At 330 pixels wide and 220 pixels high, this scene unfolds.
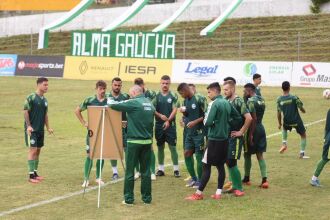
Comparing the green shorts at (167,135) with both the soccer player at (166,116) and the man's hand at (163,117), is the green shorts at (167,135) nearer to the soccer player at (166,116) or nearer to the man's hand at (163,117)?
the soccer player at (166,116)

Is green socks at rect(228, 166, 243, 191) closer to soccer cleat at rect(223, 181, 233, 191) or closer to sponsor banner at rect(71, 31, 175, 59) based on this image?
soccer cleat at rect(223, 181, 233, 191)

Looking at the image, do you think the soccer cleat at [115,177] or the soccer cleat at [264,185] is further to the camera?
the soccer cleat at [115,177]

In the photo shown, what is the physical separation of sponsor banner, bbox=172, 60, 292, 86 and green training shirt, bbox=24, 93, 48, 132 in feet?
73.0

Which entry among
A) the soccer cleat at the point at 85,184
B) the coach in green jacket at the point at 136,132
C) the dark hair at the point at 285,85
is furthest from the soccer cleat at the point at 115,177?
the dark hair at the point at 285,85

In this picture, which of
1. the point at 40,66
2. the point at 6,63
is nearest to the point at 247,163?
the point at 40,66

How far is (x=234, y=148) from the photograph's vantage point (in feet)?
39.7

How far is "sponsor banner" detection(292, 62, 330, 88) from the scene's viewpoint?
3359 centimetres

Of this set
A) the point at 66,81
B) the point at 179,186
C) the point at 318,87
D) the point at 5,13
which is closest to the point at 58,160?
the point at 179,186

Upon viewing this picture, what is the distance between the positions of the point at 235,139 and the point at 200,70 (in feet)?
80.4

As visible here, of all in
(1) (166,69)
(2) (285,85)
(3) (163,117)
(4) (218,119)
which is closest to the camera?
(4) (218,119)

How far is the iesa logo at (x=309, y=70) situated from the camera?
33969 millimetres

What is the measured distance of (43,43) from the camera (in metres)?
47.7

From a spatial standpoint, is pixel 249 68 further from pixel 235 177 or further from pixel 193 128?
pixel 235 177

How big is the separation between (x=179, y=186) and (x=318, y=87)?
864 inches
